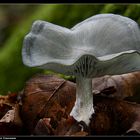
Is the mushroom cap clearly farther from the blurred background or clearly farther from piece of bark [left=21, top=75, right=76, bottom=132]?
the blurred background

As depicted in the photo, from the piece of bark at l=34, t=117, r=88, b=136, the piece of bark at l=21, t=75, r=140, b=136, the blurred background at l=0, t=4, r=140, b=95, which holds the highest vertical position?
the blurred background at l=0, t=4, r=140, b=95

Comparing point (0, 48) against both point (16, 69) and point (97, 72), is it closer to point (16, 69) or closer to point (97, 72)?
point (16, 69)

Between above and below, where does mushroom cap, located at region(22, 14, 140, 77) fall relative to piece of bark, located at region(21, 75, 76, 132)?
above

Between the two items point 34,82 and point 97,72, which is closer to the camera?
point 97,72

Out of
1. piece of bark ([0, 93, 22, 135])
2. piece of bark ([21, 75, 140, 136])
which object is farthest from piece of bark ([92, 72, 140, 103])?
piece of bark ([0, 93, 22, 135])

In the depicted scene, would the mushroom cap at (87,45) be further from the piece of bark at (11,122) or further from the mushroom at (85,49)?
the piece of bark at (11,122)

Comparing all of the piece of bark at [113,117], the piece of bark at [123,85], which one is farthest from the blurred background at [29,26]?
the piece of bark at [113,117]

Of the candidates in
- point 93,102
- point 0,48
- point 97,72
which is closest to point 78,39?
point 97,72
